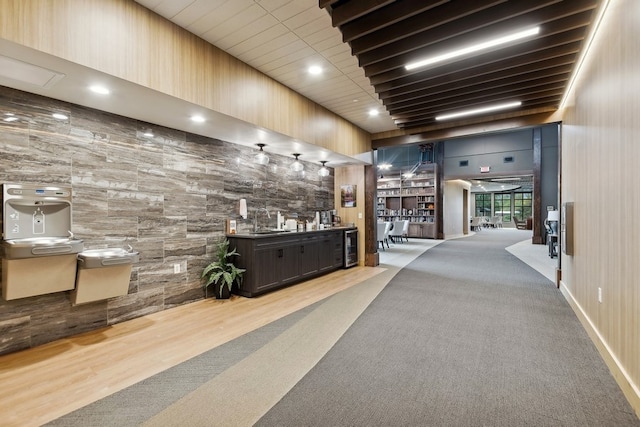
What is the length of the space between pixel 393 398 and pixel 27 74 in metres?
3.94

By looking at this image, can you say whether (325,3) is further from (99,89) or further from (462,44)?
(99,89)

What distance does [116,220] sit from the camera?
353 cm

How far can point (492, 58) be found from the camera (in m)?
3.40

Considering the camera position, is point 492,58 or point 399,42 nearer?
point 399,42

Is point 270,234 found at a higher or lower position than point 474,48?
lower

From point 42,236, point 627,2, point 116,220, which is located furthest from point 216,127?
point 627,2

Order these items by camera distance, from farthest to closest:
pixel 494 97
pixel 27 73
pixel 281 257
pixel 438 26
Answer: pixel 281 257, pixel 494 97, pixel 438 26, pixel 27 73

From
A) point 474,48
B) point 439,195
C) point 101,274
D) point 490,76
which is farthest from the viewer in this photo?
point 439,195

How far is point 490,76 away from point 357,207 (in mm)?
3900

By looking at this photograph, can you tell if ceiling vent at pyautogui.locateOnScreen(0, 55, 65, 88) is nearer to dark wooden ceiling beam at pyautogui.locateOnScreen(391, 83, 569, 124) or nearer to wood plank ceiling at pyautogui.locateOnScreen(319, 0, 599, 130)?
wood plank ceiling at pyautogui.locateOnScreen(319, 0, 599, 130)

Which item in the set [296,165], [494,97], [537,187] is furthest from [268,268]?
[537,187]

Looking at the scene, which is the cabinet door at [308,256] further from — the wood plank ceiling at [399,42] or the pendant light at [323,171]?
the wood plank ceiling at [399,42]

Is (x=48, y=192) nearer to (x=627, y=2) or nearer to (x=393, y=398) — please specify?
(x=393, y=398)

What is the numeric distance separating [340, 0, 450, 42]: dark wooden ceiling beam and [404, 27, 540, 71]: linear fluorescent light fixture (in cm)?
73
